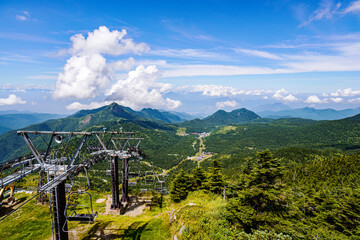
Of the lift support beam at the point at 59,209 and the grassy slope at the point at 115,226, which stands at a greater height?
the lift support beam at the point at 59,209

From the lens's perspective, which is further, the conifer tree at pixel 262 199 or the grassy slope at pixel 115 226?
the grassy slope at pixel 115 226

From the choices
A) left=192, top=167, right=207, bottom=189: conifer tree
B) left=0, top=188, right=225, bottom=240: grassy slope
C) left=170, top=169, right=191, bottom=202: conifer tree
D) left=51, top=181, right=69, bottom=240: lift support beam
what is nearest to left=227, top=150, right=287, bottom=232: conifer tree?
left=0, top=188, right=225, bottom=240: grassy slope

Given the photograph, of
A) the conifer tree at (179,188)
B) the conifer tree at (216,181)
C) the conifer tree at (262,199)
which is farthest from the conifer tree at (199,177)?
the conifer tree at (262,199)

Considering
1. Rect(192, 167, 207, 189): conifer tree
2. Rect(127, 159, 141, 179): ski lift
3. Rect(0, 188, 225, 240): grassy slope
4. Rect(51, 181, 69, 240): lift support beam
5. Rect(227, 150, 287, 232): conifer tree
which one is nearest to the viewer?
Rect(51, 181, 69, 240): lift support beam

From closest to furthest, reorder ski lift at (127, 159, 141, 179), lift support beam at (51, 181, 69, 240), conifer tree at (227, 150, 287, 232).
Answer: lift support beam at (51, 181, 69, 240) < conifer tree at (227, 150, 287, 232) < ski lift at (127, 159, 141, 179)

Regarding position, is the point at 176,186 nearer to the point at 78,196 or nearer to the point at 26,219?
the point at 78,196

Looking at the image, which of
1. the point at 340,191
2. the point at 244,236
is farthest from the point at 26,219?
the point at 340,191

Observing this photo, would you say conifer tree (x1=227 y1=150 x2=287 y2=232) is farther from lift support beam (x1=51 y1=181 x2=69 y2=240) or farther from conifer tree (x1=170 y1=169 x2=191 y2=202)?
lift support beam (x1=51 y1=181 x2=69 y2=240)

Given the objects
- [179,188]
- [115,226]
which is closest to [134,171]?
[179,188]

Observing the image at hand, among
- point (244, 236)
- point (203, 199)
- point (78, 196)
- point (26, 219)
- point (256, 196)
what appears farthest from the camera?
point (78, 196)

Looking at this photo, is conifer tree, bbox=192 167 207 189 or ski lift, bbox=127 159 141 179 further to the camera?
conifer tree, bbox=192 167 207 189

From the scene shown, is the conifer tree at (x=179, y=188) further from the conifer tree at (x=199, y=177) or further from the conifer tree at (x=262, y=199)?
Result: the conifer tree at (x=262, y=199)
